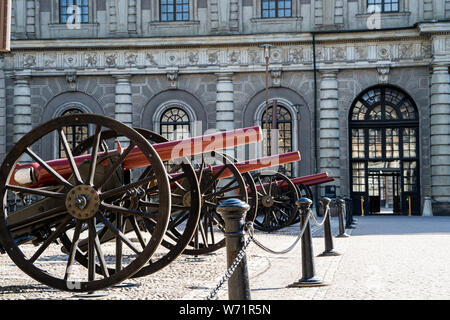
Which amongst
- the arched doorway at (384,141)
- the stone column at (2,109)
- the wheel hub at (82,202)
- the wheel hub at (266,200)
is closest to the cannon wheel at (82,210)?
the wheel hub at (82,202)

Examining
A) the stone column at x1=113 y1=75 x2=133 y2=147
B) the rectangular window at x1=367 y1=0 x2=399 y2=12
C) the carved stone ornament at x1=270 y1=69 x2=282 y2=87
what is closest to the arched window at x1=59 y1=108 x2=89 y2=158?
the stone column at x1=113 y1=75 x2=133 y2=147

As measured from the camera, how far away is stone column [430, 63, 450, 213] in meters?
30.1

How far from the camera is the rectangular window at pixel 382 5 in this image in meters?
31.6

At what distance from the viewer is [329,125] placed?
3116 cm

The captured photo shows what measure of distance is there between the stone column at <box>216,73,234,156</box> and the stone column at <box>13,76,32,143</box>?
828 centimetres

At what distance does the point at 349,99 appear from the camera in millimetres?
31312

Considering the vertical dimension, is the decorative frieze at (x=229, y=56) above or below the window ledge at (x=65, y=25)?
below

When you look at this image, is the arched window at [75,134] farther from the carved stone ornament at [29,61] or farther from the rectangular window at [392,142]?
the rectangular window at [392,142]

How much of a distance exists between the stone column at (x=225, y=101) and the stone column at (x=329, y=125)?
3828mm

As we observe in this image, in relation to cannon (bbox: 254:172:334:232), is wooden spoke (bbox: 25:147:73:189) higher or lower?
higher

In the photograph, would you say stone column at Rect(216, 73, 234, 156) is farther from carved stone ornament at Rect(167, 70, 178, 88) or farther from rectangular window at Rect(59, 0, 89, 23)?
rectangular window at Rect(59, 0, 89, 23)

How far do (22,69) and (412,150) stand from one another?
56.5 ft

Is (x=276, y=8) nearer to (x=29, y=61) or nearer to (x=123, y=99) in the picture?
(x=123, y=99)

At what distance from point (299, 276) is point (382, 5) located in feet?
80.7
